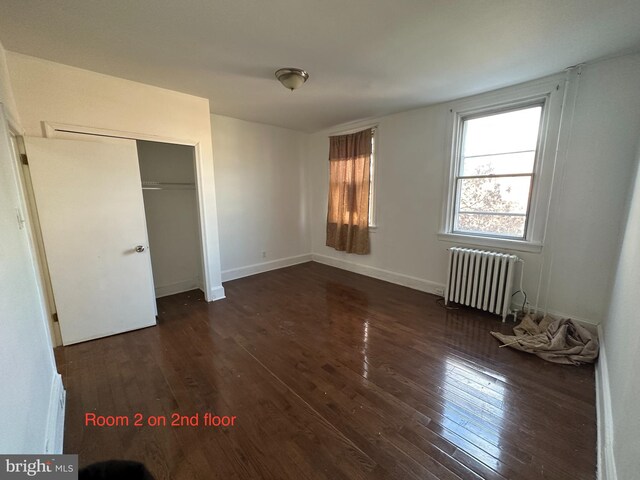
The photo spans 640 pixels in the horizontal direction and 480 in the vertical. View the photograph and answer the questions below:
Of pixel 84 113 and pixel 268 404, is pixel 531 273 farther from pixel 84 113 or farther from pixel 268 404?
pixel 84 113

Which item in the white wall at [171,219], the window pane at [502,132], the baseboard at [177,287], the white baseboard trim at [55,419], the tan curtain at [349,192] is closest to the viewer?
the white baseboard trim at [55,419]

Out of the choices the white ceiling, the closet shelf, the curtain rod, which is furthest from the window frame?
the closet shelf

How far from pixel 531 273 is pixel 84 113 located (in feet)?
16.1

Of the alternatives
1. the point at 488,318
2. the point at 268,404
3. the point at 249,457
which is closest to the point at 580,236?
the point at 488,318

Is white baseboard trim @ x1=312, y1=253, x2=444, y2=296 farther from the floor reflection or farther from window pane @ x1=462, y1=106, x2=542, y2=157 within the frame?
window pane @ x1=462, y1=106, x2=542, y2=157

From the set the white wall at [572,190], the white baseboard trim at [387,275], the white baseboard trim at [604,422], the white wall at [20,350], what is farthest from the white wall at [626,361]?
the white wall at [20,350]

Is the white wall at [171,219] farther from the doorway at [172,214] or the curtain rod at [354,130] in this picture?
the curtain rod at [354,130]

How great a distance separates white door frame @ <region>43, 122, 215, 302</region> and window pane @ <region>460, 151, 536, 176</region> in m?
3.40

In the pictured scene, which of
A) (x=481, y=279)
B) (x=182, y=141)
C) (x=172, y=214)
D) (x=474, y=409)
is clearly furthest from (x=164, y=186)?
(x=481, y=279)

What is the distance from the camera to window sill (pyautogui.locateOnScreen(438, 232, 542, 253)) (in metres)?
2.92

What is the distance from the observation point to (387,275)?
4.35m

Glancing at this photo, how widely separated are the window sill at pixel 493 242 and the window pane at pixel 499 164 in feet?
2.60

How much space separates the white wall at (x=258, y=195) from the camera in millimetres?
4207

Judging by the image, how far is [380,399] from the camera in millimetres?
1878
